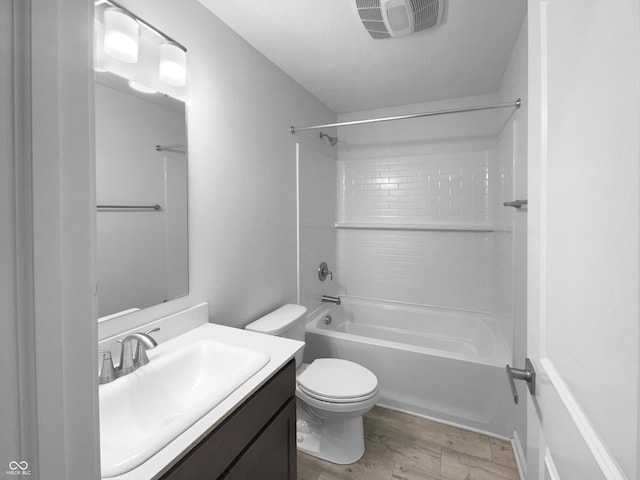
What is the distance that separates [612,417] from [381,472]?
5.43 ft

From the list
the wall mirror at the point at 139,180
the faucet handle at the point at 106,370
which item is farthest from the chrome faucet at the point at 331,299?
the faucet handle at the point at 106,370

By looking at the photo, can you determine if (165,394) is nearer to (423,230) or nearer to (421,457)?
(421,457)

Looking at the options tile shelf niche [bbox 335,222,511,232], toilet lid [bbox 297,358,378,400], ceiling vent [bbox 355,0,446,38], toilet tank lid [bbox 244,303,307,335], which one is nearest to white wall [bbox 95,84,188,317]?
toilet tank lid [bbox 244,303,307,335]

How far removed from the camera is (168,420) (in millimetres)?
1045

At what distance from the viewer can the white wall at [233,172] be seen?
4.95 feet

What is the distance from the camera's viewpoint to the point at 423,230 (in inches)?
118

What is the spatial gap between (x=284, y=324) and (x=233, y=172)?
958 mm

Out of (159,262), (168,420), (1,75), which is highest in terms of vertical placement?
(1,75)

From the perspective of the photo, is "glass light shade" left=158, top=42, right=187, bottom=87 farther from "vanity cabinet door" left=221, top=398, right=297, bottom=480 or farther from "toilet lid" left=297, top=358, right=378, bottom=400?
"toilet lid" left=297, top=358, right=378, bottom=400

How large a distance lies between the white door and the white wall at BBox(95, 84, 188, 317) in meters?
1.37

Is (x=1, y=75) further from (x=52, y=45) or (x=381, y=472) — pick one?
(x=381, y=472)

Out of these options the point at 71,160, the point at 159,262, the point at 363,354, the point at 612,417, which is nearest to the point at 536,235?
the point at 612,417

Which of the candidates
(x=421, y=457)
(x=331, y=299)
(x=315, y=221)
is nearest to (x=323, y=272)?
(x=331, y=299)

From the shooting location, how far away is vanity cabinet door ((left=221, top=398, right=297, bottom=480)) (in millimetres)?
1002
